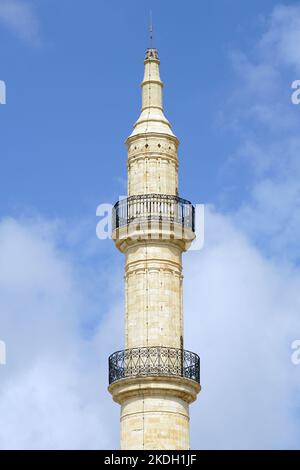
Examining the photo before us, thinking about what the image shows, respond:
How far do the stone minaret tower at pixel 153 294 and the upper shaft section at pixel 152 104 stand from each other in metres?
0.04

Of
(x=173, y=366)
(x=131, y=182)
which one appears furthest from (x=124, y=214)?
(x=173, y=366)

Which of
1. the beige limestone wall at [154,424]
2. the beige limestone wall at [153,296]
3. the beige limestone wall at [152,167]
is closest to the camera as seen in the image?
the beige limestone wall at [154,424]

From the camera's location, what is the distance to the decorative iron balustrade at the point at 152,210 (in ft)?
185

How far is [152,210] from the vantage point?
56.7m

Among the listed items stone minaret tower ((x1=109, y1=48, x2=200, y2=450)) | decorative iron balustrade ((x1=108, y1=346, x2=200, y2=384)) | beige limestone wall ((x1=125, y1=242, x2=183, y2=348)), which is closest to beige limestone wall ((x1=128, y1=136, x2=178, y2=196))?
stone minaret tower ((x1=109, y1=48, x2=200, y2=450))

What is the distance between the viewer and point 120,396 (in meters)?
54.6

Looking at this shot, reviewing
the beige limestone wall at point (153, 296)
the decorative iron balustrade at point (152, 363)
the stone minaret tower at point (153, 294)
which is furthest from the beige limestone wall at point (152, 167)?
the decorative iron balustrade at point (152, 363)

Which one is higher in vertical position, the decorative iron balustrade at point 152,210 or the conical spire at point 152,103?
the conical spire at point 152,103

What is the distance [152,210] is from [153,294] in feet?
11.2

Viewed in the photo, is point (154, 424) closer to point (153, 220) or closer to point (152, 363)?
point (152, 363)

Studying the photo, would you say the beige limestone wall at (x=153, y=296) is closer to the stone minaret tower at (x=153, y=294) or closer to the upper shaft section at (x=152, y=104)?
the stone minaret tower at (x=153, y=294)

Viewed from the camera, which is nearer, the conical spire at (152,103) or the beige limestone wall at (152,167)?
the beige limestone wall at (152,167)
